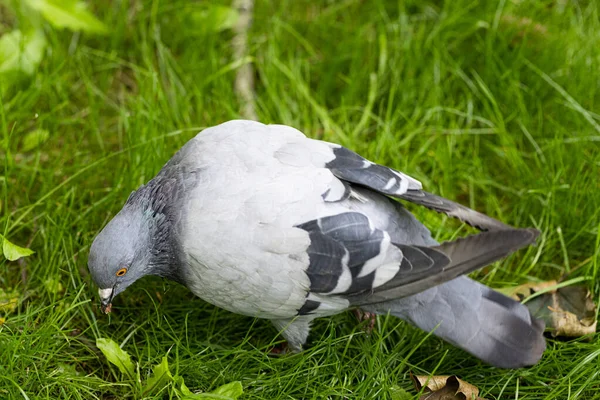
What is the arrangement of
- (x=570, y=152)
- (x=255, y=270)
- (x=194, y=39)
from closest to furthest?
(x=255, y=270), (x=570, y=152), (x=194, y=39)

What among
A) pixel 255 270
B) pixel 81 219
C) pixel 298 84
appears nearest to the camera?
pixel 255 270

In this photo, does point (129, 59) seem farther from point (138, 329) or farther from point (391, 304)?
point (391, 304)

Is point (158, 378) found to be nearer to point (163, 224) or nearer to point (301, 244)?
point (163, 224)

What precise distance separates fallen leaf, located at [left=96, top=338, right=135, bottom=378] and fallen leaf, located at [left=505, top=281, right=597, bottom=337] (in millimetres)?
2026

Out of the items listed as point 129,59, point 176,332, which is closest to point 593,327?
point 176,332

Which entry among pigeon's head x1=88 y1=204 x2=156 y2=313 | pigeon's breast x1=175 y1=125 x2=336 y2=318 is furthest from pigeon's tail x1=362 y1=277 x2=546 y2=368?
pigeon's head x1=88 y1=204 x2=156 y2=313

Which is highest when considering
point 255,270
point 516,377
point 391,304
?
point 255,270

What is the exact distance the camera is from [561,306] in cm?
373

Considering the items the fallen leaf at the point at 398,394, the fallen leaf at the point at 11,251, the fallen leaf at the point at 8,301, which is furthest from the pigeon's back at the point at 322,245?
the fallen leaf at the point at 8,301

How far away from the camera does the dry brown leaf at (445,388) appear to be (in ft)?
10.7

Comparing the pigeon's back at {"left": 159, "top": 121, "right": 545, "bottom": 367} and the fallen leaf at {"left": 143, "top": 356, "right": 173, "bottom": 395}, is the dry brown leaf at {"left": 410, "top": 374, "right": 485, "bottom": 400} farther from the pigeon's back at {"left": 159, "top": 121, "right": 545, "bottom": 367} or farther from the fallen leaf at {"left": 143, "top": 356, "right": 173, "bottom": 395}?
the fallen leaf at {"left": 143, "top": 356, "right": 173, "bottom": 395}

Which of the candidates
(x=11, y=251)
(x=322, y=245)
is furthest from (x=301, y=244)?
(x=11, y=251)

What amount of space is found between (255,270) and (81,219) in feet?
4.11

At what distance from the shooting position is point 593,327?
352cm
